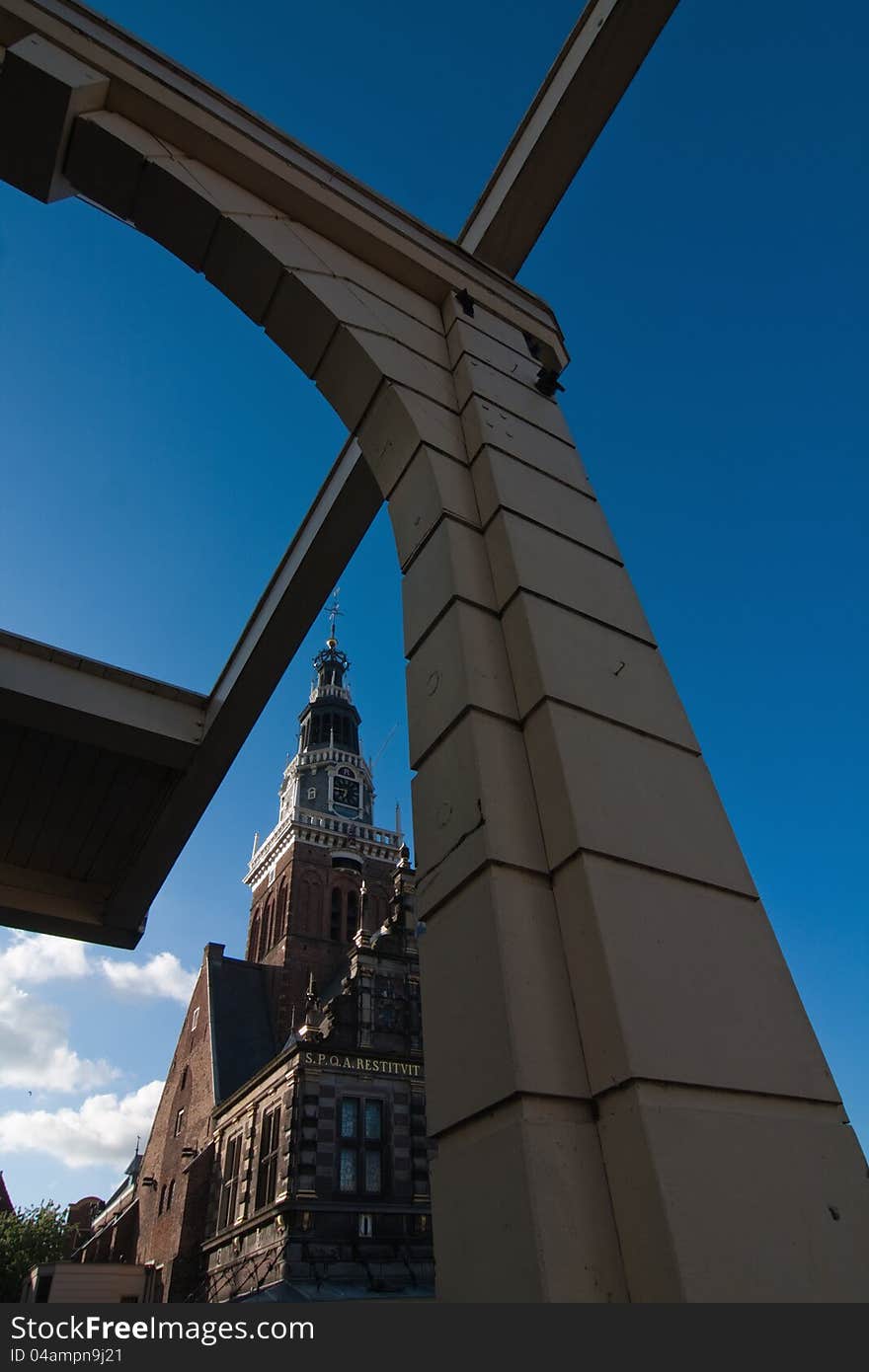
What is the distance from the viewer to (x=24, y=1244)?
31234 millimetres

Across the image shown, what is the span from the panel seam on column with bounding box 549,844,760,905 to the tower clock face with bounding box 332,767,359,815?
39187 millimetres

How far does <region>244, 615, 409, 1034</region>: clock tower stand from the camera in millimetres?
33750

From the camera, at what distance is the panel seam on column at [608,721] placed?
1.86m

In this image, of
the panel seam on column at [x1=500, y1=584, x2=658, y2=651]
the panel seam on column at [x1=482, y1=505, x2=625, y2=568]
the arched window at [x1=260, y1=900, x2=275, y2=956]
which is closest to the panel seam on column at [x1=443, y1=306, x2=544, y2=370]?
the panel seam on column at [x1=482, y1=505, x2=625, y2=568]

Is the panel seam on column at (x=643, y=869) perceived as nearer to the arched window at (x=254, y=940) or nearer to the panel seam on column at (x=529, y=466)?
the panel seam on column at (x=529, y=466)

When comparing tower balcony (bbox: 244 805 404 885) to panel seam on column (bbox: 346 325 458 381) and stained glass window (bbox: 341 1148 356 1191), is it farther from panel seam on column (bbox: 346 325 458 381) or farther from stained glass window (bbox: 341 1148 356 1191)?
panel seam on column (bbox: 346 325 458 381)

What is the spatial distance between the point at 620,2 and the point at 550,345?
1187mm

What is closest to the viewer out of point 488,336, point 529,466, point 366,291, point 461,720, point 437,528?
point 461,720

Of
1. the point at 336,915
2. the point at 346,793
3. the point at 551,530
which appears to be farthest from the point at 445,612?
the point at 346,793

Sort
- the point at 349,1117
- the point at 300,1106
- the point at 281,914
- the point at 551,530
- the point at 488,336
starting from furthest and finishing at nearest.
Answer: the point at 281,914
the point at 349,1117
the point at 300,1106
the point at 488,336
the point at 551,530

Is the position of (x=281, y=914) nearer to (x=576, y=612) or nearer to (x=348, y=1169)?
(x=348, y=1169)

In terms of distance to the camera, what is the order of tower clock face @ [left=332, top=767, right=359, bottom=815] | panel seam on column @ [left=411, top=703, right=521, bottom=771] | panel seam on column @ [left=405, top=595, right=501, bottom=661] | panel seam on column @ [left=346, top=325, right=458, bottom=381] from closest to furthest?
panel seam on column @ [left=411, top=703, right=521, bottom=771] < panel seam on column @ [left=405, top=595, right=501, bottom=661] < panel seam on column @ [left=346, top=325, right=458, bottom=381] < tower clock face @ [left=332, top=767, right=359, bottom=815]

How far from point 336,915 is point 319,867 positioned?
7.86 ft

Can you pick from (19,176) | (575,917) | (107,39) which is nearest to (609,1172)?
(575,917)
